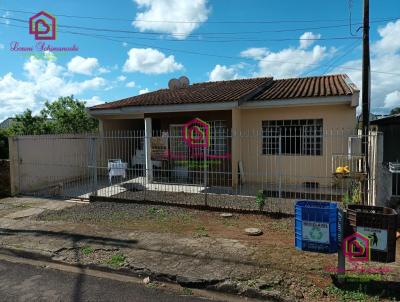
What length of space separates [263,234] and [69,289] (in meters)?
3.50

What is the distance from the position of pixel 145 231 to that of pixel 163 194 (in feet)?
9.61

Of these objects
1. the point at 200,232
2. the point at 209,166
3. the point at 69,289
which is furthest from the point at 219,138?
the point at 69,289

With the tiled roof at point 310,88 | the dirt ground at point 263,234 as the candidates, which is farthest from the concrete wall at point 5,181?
the tiled roof at point 310,88

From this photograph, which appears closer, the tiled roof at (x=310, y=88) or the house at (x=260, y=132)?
the tiled roof at (x=310, y=88)

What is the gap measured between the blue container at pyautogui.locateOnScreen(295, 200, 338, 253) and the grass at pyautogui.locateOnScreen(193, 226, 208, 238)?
7.42ft

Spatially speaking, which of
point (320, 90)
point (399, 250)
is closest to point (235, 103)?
point (320, 90)

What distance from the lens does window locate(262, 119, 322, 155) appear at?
10492 mm

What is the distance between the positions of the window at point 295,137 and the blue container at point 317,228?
6497 mm

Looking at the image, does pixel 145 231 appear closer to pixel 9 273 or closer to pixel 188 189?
pixel 9 273

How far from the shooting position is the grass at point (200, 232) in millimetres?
5886

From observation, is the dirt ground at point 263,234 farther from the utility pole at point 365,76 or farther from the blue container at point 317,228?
the utility pole at point 365,76

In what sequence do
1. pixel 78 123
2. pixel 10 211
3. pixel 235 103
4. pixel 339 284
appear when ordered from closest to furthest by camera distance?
1. pixel 339 284
2. pixel 10 211
3. pixel 235 103
4. pixel 78 123

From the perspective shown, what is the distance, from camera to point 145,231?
6207mm

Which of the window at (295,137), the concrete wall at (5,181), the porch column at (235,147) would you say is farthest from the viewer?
the window at (295,137)
